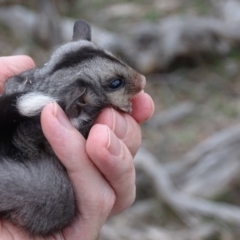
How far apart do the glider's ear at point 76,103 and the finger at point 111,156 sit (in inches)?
2.8

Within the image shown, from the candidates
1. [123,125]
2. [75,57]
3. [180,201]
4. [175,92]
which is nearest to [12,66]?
[75,57]

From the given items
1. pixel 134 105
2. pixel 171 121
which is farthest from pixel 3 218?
pixel 171 121

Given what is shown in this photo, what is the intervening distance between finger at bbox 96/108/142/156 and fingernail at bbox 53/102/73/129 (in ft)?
0.37

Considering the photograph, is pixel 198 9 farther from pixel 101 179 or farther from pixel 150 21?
pixel 101 179

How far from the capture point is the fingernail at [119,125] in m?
1.54

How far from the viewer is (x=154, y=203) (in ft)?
11.4

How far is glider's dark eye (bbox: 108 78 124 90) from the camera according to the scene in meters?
1.60

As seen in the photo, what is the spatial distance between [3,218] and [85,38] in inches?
Answer: 24.0

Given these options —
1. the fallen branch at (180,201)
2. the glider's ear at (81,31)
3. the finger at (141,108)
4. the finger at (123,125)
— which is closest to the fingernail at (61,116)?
the finger at (123,125)

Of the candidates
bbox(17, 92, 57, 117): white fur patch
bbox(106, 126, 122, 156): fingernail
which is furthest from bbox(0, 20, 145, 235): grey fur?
bbox(106, 126, 122, 156): fingernail

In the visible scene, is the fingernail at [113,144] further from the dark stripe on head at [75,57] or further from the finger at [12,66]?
the finger at [12,66]

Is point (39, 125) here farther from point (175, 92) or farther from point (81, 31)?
point (175, 92)

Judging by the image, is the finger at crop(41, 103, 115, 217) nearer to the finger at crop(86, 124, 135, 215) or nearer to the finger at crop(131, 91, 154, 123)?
the finger at crop(86, 124, 135, 215)

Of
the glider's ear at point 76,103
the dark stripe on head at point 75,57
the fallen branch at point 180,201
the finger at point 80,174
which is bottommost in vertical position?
the fallen branch at point 180,201
